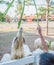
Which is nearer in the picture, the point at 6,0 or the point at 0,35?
the point at 6,0

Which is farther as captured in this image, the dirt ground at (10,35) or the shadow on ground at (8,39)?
the dirt ground at (10,35)

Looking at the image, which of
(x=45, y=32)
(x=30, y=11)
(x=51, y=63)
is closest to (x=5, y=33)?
(x=45, y=32)

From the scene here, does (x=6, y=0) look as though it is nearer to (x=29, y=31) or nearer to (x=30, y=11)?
(x=30, y=11)

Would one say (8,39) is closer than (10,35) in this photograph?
Yes

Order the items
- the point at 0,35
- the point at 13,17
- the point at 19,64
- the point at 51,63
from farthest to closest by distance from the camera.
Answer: the point at 0,35 → the point at 13,17 → the point at 19,64 → the point at 51,63

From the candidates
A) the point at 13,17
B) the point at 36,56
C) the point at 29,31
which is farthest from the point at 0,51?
the point at 36,56

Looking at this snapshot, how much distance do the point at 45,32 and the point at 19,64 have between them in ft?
7.40

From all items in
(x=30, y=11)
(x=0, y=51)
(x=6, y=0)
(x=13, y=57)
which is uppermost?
(x=6, y=0)

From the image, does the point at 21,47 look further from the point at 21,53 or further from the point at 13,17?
the point at 13,17

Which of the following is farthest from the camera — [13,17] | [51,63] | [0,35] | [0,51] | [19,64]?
[0,35]

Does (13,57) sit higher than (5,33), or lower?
higher

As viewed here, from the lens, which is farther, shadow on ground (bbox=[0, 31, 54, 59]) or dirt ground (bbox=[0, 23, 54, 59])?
dirt ground (bbox=[0, 23, 54, 59])

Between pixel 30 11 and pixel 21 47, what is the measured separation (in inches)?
40.3

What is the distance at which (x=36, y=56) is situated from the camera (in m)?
0.92
